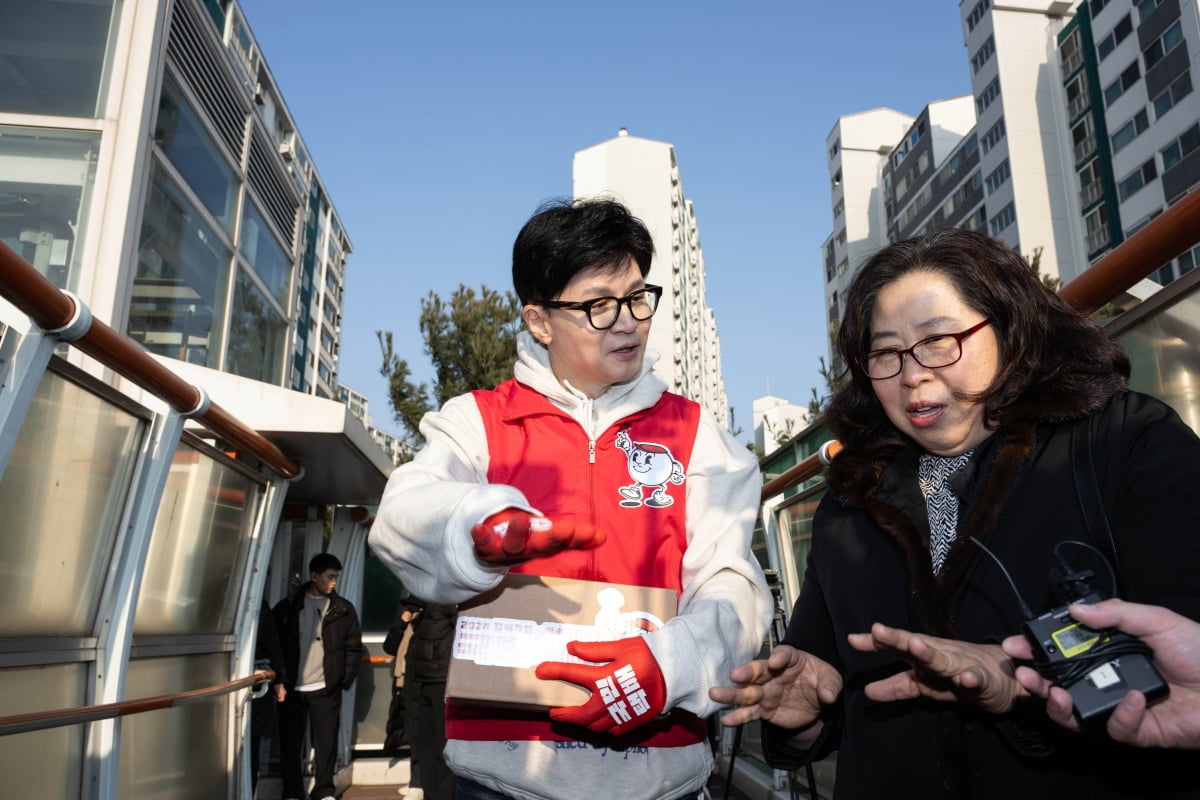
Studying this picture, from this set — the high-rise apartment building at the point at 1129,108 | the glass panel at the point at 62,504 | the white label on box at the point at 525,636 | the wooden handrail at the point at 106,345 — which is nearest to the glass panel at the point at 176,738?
the glass panel at the point at 62,504

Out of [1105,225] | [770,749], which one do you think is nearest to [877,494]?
[770,749]

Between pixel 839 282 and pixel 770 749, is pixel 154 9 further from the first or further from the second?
pixel 839 282

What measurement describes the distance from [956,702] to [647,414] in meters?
0.94

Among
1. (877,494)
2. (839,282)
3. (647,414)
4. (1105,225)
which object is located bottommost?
(877,494)

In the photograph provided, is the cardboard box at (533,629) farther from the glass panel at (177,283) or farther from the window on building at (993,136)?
the window on building at (993,136)

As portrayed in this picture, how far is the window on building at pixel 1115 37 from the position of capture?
31.8 meters

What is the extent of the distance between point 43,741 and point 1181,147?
34510mm

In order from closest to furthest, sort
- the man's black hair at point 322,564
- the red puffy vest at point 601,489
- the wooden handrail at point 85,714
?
the red puffy vest at point 601,489
the wooden handrail at point 85,714
the man's black hair at point 322,564

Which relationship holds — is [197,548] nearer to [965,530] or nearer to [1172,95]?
[965,530]

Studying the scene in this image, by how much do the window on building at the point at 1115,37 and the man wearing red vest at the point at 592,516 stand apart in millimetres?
36884

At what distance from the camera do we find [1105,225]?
34.4 meters

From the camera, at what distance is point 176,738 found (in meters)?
4.58

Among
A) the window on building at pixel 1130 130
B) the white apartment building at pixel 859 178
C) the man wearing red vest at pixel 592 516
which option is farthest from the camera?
the white apartment building at pixel 859 178

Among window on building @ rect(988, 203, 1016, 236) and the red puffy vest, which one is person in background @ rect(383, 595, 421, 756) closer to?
the red puffy vest
